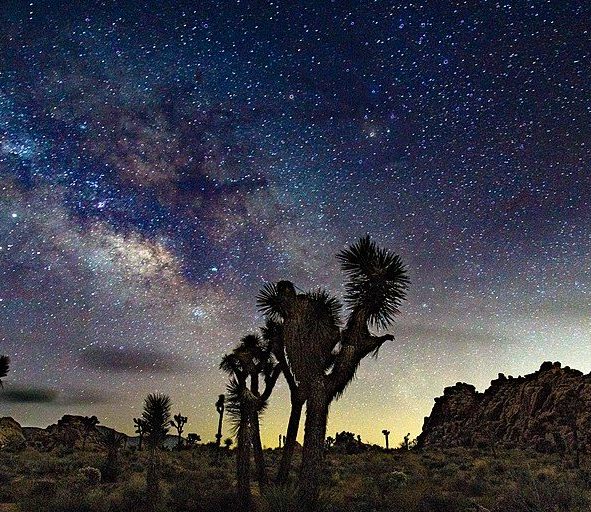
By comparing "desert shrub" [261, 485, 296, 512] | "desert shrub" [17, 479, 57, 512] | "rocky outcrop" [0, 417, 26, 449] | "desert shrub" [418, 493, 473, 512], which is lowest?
"desert shrub" [17, 479, 57, 512]

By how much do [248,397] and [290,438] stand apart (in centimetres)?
195

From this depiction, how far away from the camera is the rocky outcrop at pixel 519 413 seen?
50.5m

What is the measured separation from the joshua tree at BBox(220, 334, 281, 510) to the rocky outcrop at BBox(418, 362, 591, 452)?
33574mm

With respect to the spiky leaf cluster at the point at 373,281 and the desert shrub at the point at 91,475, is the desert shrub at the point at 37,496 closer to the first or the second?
the desert shrub at the point at 91,475

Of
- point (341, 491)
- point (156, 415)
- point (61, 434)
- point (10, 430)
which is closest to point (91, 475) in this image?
point (156, 415)

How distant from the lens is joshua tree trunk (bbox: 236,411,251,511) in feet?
53.6

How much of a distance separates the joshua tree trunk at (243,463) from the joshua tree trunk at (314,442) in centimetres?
485

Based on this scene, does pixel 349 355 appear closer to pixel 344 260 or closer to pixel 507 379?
pixel 344 260

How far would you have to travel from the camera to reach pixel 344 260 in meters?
14.9

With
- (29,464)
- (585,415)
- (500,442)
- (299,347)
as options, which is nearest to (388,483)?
(299,347)

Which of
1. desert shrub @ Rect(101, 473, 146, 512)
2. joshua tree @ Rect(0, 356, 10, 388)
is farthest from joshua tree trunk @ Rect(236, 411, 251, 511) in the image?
joshua tree @ Rect(0, 356, 10, 388)

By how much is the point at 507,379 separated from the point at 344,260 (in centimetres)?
7223

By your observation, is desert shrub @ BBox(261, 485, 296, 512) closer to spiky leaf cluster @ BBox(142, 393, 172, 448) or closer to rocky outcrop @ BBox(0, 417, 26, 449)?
spiky leaf cluster @ BBox(142, 393, 172, 448)

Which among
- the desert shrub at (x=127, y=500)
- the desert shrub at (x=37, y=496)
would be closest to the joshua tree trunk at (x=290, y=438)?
the desert shrub at (x=127, y=500)
